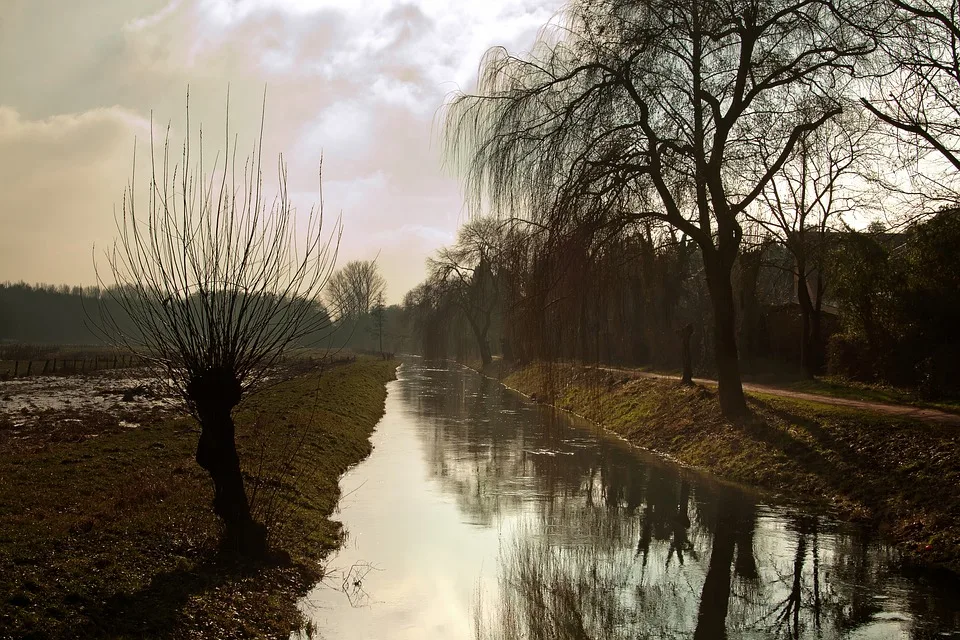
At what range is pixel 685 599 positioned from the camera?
805 centimetres

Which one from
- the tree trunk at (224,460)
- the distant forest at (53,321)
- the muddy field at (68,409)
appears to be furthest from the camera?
the distant forest at (53,321)

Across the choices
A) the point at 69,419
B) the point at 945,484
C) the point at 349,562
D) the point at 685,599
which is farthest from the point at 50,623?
the point at 69,419

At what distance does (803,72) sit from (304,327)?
34.2 feet

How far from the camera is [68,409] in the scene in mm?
21172

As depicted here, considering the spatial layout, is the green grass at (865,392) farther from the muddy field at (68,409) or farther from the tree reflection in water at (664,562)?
the muddy field at (68,409)

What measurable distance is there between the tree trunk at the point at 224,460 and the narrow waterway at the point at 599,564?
0.93 m

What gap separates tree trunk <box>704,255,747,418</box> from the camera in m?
16.6

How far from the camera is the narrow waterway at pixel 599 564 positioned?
285 inches

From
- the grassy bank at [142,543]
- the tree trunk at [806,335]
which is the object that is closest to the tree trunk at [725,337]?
the tree trunk at [806,335]

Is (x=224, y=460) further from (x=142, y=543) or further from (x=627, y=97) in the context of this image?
(x=627, y=97)

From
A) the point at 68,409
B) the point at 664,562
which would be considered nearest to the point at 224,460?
the point at 664,562

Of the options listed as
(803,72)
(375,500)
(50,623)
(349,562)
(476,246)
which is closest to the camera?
(50,623)

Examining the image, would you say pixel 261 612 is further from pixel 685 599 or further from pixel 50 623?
pixel 685 599

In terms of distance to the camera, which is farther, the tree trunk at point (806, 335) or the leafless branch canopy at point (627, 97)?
the tree trunk at point (806, 335)
